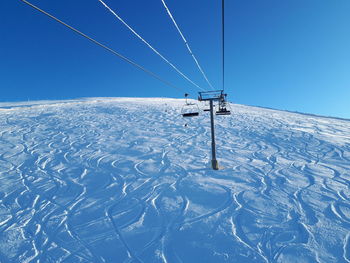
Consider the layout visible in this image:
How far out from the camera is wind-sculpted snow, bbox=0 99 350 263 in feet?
13.2

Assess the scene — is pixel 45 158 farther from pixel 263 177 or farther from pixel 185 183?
pixel 263 177

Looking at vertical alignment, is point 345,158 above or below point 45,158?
below

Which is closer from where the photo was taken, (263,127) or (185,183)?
(185,183)

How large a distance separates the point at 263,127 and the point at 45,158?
1201 cm

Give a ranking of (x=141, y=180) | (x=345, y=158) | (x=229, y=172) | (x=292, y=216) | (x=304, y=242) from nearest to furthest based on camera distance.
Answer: (x=304, y=242), (x=292, y=216), (x=141, y=180), (x=229, y=172), (x=345, y=158)

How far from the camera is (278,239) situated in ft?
13.6

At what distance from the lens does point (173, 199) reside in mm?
5594

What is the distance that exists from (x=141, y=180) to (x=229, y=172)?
3.00 meters

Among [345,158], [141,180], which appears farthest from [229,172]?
[345,158]

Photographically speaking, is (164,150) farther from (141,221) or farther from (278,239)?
(278,239)

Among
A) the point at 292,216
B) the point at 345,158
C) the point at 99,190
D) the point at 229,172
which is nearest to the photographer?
the point at 292,216

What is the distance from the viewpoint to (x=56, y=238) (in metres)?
4.36

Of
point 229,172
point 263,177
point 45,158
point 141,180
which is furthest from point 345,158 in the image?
point 45,158

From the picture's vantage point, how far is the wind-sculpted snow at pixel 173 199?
4.02m
